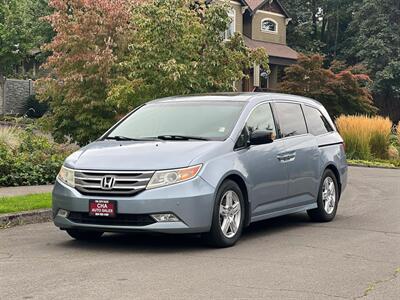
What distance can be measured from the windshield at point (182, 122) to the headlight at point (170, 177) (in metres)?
0.86

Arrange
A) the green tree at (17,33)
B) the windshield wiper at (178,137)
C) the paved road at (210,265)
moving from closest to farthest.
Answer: the paved road at (210,265), the windshield wiper at (178,137), the green tree at (17,33)

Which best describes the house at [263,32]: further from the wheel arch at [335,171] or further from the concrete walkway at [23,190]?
the wheel arch at [335,171]

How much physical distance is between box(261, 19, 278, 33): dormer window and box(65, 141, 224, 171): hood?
120ft

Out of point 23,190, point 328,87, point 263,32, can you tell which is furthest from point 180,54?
point 263,32

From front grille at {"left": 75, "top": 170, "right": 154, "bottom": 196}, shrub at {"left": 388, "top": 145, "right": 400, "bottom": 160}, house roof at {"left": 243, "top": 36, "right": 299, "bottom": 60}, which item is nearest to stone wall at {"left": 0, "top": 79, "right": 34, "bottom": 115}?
house roof at {"left": 243, "top": 36, "right": 299, "bottom": 60}

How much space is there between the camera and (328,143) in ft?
34.2

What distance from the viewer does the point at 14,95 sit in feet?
134

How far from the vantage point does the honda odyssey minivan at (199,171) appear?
24.3 feet

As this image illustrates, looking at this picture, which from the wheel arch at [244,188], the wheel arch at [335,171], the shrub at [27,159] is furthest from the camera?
the shrub at [27,159]

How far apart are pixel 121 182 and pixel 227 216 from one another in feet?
4.25

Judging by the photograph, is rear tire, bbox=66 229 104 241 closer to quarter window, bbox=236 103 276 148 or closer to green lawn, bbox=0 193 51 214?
green lawn, bbox=0 193 51 214

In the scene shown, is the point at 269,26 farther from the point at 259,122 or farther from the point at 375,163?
the point at 259,122

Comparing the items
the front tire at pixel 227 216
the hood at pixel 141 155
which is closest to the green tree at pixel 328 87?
the front tire at pixel 227 216

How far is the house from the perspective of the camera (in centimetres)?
4188
